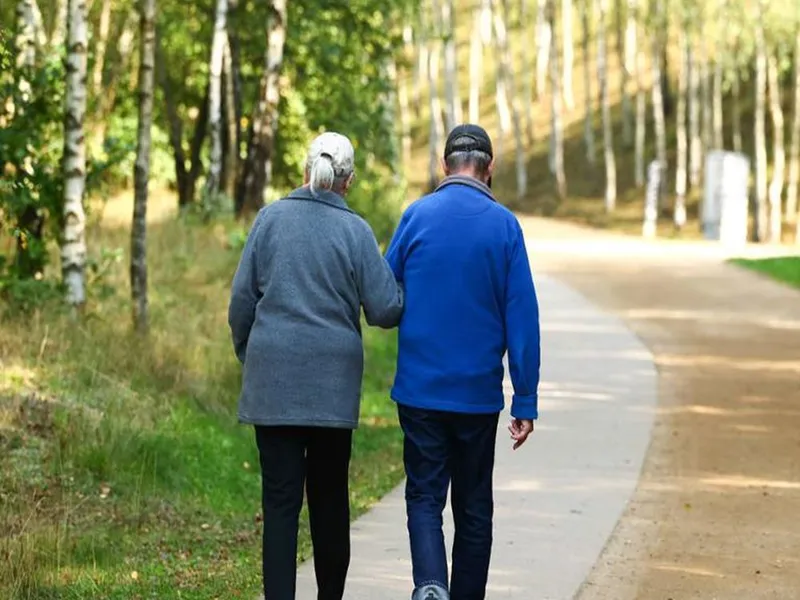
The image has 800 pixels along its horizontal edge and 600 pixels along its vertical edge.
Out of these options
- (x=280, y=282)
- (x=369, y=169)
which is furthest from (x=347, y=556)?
(x=369, y=169)

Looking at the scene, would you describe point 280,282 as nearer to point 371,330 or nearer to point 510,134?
point 371,330

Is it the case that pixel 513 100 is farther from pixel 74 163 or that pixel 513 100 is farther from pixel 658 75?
pixel 74 163

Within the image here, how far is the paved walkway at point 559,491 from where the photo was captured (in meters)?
8.23

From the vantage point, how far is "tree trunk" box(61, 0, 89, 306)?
14.2 m

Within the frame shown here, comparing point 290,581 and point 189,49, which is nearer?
point 290,581

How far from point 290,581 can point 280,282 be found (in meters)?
1.14

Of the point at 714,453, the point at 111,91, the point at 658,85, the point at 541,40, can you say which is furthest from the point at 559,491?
the point at 541,40

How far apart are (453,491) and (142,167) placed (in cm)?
864

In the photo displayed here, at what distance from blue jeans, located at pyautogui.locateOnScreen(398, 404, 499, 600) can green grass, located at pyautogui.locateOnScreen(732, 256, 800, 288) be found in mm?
21843

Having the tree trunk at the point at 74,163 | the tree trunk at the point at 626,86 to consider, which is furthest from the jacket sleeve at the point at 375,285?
the tree trunk at the point at 626,86

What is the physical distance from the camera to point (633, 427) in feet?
45.0

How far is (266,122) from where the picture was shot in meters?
24.2

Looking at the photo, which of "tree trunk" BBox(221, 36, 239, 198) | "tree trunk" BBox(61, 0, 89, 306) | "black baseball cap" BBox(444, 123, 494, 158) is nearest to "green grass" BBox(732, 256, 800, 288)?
"tree trunk" BBox(221, 36, 239, 198)

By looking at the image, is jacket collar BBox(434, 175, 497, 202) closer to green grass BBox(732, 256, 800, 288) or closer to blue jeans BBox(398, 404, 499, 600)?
blue jeans BBox(398, 404, 499, 600)
